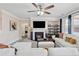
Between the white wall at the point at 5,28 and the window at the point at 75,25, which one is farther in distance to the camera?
the window at the point at 75,25

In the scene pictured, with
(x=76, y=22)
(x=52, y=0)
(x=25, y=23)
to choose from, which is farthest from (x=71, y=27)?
(x=52, y=0)

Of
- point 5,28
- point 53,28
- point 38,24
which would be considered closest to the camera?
point 5,28

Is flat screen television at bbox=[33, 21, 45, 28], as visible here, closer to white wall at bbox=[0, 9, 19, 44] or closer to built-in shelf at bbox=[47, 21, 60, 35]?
built-in shelf at bbox=[47, 21, 60, 35]

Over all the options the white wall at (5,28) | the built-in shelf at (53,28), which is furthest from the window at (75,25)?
the white wall at (5,28)

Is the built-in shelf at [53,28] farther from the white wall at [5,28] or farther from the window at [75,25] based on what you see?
the white wall at [5,28]

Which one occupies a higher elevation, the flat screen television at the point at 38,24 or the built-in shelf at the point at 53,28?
the flat screen television at the point at 38,24

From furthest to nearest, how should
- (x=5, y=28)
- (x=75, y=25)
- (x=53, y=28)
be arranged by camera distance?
1. (x=53, y=28)
2. (x=75, y=25)
3. (x=5, y=28)

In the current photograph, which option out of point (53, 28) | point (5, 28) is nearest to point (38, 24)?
point (53, 28)

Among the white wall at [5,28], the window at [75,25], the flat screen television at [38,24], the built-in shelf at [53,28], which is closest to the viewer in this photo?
the white wall at [5,28]

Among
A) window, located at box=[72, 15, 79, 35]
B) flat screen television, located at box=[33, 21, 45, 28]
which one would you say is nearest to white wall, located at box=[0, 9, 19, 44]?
flat screen television, located at box=[33, 21, 45, 28]

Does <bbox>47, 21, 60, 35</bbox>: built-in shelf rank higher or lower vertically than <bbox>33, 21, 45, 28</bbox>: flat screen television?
lower

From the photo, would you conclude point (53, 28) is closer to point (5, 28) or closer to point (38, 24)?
point (38, 24)

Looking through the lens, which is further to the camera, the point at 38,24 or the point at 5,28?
the point at 38,24

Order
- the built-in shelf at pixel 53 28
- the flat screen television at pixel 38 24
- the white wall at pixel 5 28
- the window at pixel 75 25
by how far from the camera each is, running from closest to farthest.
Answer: the white wall at pixel 5 28 → the window at pixel 75 25 → the flat screen television at pixel 38 24 → the built-in shelf at pixel 53 28
